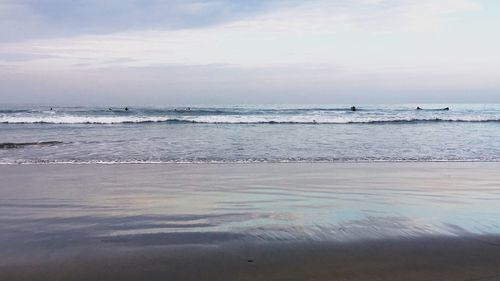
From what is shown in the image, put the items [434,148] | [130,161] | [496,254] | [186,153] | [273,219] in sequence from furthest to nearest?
[434,148]
[186,153]
[130,161]
[273,219]
[496,254]

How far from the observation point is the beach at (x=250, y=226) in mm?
3764

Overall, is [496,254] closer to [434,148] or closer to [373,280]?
[373,280]

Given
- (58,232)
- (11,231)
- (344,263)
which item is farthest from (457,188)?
(11,231)

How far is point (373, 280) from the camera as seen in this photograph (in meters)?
3.52

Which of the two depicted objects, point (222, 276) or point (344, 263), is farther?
point (344, 263)

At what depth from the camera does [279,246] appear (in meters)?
4.31

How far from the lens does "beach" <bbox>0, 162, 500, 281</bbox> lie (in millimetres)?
3764

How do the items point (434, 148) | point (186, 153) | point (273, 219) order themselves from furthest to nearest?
1. point (434, 148)
2. point (186, 153)
3. point (273, 219)

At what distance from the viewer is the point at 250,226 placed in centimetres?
503

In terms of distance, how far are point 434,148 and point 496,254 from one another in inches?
414

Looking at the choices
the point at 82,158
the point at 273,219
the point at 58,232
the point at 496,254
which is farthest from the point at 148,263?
the point at 82,158

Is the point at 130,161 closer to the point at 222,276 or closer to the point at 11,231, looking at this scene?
the point at 11,231

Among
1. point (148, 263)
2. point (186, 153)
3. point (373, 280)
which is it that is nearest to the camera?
point (373, 280)

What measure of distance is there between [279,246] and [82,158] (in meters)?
8.81
